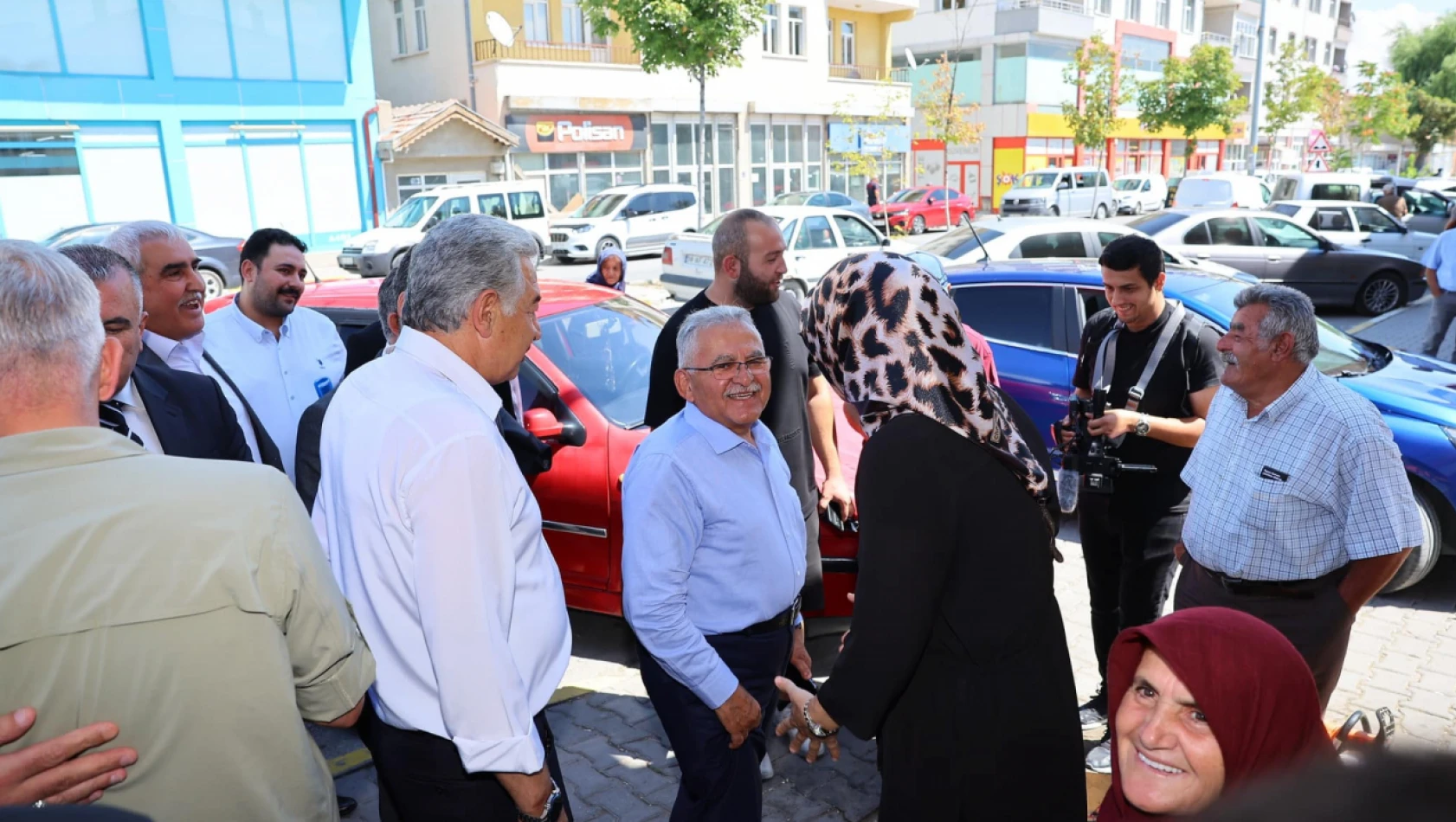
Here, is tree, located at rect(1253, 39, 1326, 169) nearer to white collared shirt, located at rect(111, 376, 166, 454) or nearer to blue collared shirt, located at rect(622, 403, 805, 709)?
blue collared shirt, located at rect(622, 403, 805, 709)

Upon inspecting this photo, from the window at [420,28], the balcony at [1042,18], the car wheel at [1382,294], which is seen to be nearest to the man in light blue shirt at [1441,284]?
the car wheel at [1382,294]

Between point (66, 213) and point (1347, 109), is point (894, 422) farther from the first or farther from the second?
point (1347, 109)

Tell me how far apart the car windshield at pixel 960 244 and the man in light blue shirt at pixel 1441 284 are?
14.2 feet

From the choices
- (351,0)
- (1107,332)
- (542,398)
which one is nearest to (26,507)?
(542,398)

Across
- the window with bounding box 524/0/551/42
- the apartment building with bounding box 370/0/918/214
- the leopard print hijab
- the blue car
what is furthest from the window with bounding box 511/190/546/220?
the leopard print hijab

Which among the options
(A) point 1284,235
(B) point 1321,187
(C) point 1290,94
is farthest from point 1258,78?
(C) point 1290,94

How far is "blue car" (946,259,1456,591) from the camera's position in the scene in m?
4.86

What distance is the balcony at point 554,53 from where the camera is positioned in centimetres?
2683

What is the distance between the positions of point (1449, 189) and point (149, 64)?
1473 inches

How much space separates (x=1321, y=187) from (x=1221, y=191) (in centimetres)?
280

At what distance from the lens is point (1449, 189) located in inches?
1144

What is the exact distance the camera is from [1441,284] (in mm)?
9289

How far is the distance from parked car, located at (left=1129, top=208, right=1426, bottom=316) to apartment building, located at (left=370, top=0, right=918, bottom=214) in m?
16.5

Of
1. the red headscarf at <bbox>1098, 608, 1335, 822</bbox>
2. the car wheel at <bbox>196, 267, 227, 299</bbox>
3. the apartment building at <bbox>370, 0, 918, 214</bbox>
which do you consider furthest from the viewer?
the apartment building at <bbox>370, 0, 918, 214</bbox>
